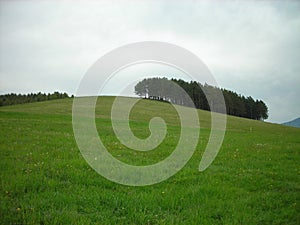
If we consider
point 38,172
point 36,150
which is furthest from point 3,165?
point 36,150

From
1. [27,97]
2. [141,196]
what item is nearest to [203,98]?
[27,97]

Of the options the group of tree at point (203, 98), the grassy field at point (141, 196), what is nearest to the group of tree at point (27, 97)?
the group of tree at point (203, 98)

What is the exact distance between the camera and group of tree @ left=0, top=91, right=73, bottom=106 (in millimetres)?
111875

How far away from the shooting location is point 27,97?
11662 cm

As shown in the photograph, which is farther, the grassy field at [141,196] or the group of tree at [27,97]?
the group of tree at [27,97]

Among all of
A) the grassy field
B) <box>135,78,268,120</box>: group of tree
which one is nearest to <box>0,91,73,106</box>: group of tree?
Result: <box>135,78,268,120</box>: group of tree

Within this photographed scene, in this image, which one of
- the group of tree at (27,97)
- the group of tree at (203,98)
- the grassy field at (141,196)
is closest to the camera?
the grassy field at (141,196)

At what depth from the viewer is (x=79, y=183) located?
786 cm

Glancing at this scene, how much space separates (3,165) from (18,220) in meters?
4.65

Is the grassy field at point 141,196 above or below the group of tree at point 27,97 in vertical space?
below

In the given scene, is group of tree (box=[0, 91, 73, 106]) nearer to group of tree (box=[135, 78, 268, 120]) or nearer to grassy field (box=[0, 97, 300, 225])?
group of tree (box=[135, 78, 268, 120])

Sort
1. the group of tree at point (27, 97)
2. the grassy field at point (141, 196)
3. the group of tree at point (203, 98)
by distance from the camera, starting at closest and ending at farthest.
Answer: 1. the grassy field at point (141, 196)
2. the group of tree at point (203, 98)
3. the group of tree at point (27, 97)

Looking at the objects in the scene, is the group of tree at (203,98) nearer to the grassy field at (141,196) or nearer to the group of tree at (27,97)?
the grassy field at (141,196)

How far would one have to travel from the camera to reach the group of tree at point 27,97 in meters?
112
